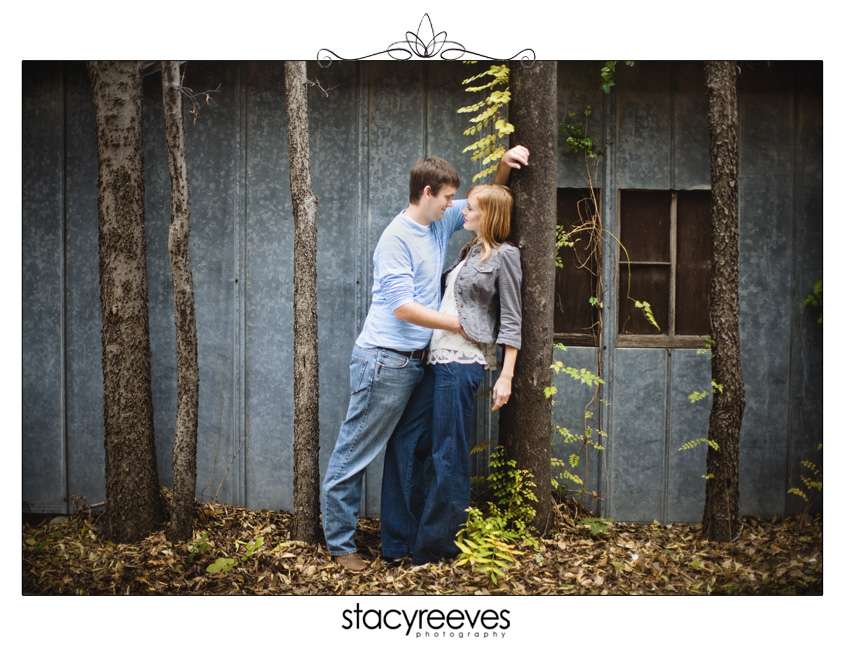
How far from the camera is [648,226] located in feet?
13.3

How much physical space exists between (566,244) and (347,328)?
1588mm

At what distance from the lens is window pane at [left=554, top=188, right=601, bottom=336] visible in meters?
4.07

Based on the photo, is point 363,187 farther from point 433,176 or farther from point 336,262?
point 433,176

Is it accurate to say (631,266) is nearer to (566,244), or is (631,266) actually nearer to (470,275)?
(566,244)

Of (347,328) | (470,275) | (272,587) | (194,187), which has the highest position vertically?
(194,187)

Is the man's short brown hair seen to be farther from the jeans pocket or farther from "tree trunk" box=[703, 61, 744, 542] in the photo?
"tree trunk" box=[703, 61, 744, 542]

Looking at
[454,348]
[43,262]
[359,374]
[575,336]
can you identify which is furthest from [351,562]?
[43,262]

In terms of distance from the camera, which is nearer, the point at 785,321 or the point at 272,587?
the point at 272,587

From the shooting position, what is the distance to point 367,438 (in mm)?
3473

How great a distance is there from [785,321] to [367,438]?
2.91 m

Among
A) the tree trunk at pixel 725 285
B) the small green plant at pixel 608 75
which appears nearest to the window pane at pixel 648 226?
the tree trunk at pixel 725 285

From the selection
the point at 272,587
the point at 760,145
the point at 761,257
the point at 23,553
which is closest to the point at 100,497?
the point at 23,553

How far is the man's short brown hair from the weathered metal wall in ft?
2.15

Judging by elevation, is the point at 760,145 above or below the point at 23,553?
above
